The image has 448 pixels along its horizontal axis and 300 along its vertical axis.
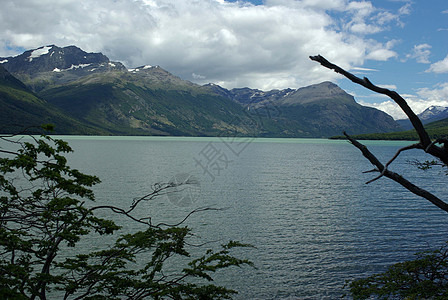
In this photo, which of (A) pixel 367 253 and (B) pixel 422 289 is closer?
(B) pixel 422 289

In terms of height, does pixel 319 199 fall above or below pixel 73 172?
below

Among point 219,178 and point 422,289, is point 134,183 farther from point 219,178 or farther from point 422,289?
point 422,289

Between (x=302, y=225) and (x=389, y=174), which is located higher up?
(x=389, y=174)

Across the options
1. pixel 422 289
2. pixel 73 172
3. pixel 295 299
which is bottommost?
pixel 295 299

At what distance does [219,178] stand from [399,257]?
53.4 meters

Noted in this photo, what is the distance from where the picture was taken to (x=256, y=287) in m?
23.6

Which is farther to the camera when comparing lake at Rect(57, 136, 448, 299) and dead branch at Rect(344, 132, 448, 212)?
lake at Rect(57, 136, 448, 299)

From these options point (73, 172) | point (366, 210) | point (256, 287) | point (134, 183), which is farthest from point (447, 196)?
point (73, 172)

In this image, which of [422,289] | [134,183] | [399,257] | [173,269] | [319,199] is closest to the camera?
[422,289]

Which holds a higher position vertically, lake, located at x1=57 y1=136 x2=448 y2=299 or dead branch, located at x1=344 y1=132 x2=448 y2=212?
dead branch, located at x1=344 y1=132 x2=448 y2=212

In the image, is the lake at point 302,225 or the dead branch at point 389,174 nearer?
the dead branch at point 389,174

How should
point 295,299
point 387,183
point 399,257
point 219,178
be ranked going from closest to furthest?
point 295,299
point 399,257
point 387,183
point 219,178

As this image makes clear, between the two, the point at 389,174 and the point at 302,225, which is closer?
the point at 389,174

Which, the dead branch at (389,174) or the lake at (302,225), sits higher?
the dead branch at (389,174)
